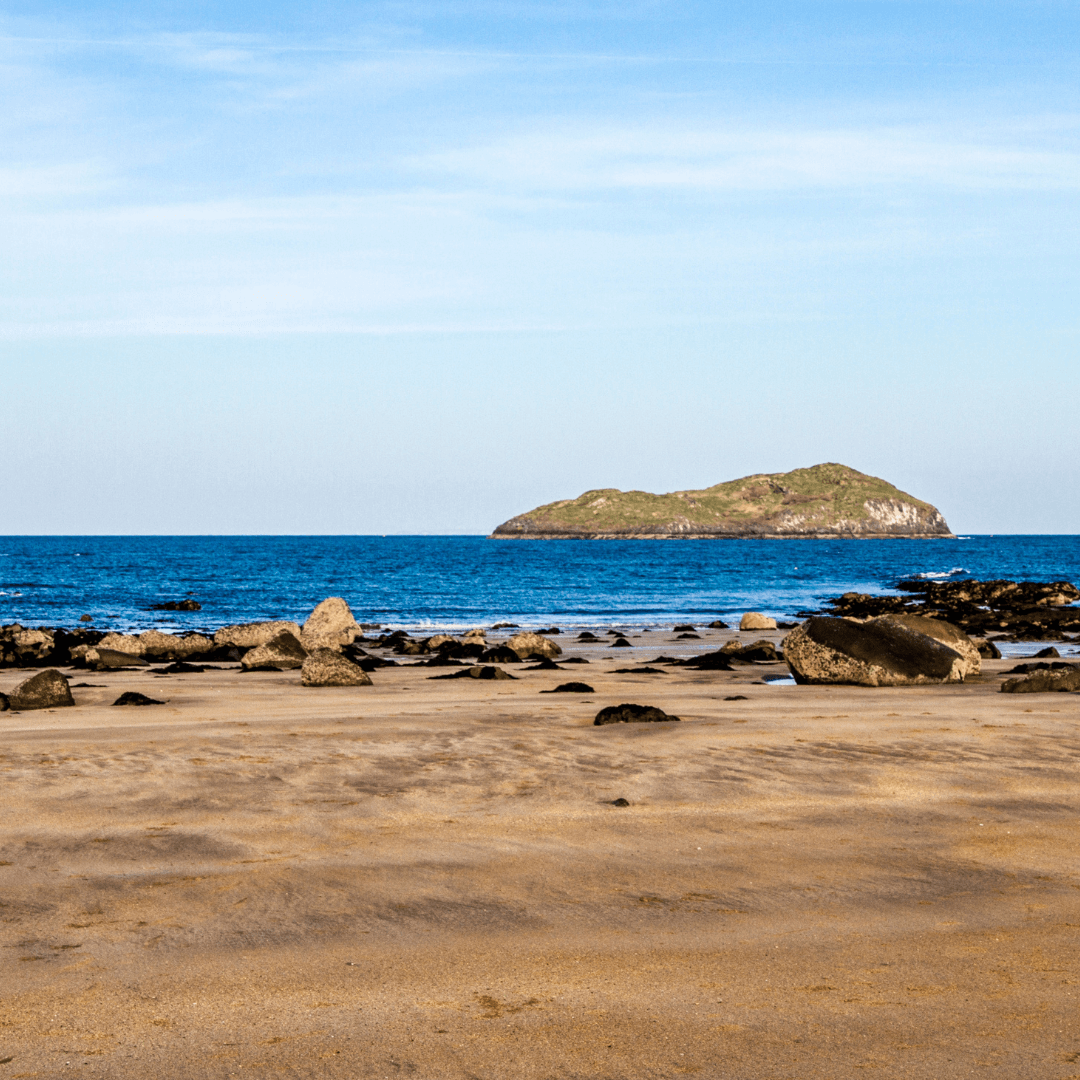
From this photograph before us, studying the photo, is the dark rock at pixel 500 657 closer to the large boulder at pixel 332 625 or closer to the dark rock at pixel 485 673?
the dark rock at pixel 485 673

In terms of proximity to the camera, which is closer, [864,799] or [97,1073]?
[97,1073]

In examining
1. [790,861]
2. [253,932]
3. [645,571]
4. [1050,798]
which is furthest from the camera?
[645,571]

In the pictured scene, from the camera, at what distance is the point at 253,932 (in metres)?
5.66

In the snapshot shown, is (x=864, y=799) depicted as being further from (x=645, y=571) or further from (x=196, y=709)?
(x=645, y=571)

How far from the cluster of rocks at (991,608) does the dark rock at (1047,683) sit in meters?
14.1

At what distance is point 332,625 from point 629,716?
21522 millimetres

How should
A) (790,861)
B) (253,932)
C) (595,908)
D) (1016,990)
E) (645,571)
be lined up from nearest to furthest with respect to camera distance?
(1016,990)
(253,932)
(595,908)
(790,861)
(645,571)

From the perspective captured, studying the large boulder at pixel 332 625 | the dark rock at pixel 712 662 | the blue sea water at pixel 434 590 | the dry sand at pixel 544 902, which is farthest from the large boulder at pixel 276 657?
the blue sea water at pixel 434 590

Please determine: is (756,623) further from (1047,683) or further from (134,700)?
(134,700)

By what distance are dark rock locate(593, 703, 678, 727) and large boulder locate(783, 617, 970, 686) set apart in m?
5.27

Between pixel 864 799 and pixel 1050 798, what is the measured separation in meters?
1.41

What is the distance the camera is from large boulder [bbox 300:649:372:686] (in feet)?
58.9

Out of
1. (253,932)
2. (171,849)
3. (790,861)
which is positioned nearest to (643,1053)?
(253,932)

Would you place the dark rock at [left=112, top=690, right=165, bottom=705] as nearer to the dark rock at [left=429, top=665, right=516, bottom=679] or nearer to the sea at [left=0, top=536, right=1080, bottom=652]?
the dark rock at [left=429, top=665, right=516, bottom=679]
